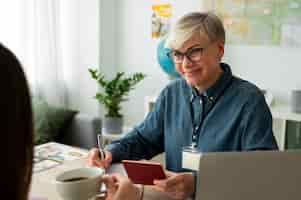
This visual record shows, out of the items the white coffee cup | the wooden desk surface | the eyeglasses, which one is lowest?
the wooden desk surface

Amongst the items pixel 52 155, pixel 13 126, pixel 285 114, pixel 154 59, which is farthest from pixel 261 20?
pixel 13 126

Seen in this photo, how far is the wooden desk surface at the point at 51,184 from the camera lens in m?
1.33

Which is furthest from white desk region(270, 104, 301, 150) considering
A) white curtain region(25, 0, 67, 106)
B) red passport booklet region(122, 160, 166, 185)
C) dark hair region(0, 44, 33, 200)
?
dark hair region(0, 44, 33, 200)

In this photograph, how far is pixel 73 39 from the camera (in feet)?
11.8

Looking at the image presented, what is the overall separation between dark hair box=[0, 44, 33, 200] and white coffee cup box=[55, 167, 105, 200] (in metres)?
0.56

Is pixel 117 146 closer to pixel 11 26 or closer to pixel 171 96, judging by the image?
pixel 171 96

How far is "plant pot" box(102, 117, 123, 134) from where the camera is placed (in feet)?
10.2

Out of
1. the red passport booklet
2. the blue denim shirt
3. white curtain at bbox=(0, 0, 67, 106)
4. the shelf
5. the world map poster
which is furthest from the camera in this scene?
white curtain at bbox=(0, 0, 67, 106)

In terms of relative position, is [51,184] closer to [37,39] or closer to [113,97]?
[113,97]

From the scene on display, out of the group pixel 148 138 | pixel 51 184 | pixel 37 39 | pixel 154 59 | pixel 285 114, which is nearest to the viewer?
pixel 51 184

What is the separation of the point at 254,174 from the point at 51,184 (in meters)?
0.77

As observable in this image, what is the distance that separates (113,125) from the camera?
3.11 metres

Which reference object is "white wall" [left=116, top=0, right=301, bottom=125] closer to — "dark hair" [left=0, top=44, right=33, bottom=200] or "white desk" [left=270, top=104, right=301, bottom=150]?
"white desk" [left=270, top=104, right=301, bottom=150]

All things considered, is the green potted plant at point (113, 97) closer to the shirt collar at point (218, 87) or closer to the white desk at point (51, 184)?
the white desk at point (51, 184)
